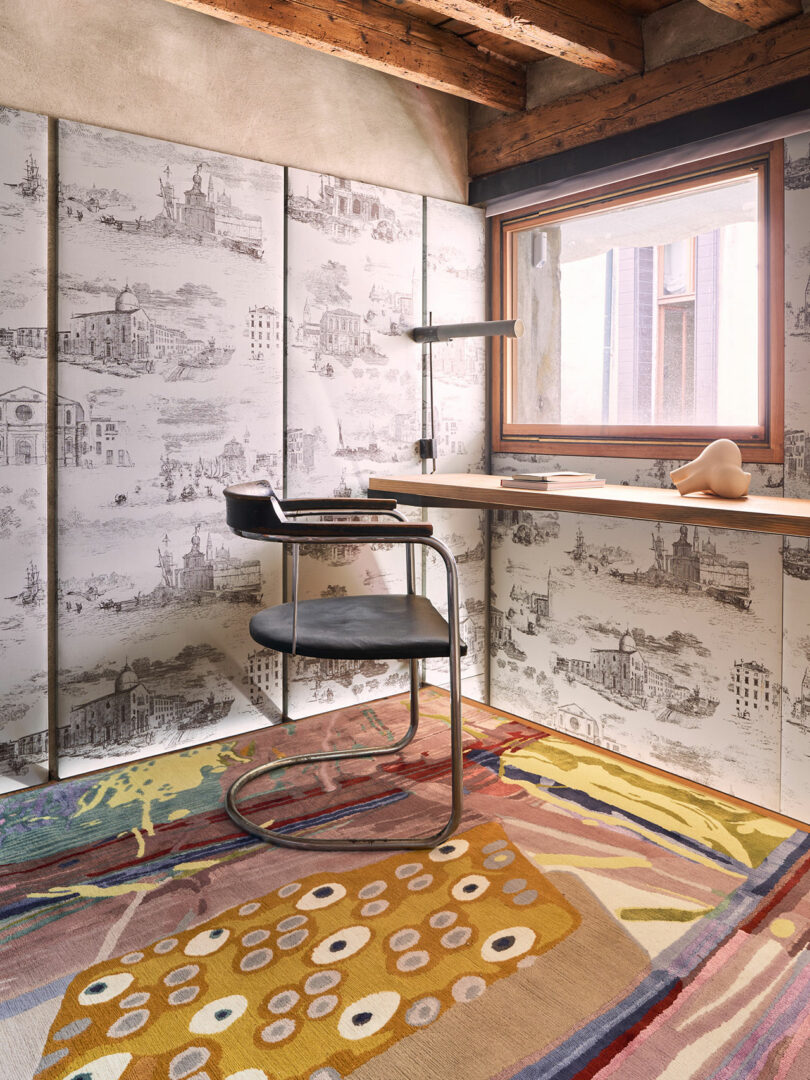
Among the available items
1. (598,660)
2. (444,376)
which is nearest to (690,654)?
(598,660)

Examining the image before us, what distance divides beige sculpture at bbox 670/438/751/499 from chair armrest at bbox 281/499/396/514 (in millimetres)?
886

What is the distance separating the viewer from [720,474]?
229 centimetres

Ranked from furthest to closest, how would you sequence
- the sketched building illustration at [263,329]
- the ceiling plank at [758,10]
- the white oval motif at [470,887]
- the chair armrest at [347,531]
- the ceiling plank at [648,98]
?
the sketched building illustration at [263,329] → the ceiling plank at [648,98] → the ceiling plank at [758,10] → the chair armrest at [347,531] → the white oval motif at [470,887]

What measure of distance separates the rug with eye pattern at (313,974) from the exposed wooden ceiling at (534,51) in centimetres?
233

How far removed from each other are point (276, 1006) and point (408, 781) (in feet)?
3.16

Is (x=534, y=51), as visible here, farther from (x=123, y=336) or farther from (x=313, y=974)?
(x=313, y=974)

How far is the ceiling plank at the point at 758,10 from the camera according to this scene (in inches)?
87.0

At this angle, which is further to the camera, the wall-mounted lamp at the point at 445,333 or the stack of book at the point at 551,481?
the wall-mounted lamp at the point at 445,333

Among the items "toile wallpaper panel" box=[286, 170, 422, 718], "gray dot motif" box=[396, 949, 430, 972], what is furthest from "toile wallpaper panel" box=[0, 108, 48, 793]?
"gray dot motif" box=[396, 949, 430, 972]

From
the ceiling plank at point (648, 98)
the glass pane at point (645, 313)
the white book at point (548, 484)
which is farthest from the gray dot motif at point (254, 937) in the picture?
the ceiling plank at point (648, 98)

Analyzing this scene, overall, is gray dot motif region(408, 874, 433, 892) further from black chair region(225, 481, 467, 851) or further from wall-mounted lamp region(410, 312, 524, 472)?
wall-mounted lamp region(410, 312, 524, 472)

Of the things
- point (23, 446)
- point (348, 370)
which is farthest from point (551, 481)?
point (23, 446)

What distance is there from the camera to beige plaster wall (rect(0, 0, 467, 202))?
229 cm

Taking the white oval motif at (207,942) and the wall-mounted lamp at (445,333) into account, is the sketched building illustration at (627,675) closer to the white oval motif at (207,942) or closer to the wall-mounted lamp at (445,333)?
the wall-mounted lamp at (445,333)
